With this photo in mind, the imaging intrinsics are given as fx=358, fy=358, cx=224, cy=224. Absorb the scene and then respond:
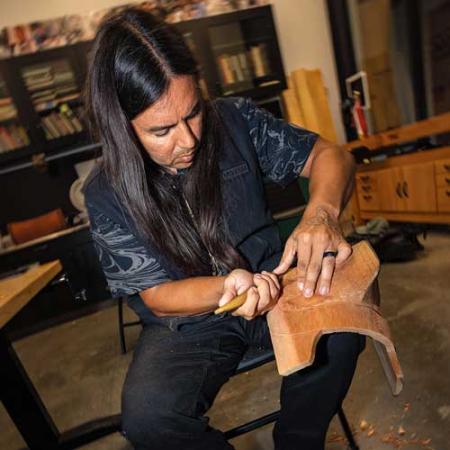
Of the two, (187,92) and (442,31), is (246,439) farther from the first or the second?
(442,31)

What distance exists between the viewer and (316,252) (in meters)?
0.80

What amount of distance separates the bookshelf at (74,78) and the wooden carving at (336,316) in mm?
2778

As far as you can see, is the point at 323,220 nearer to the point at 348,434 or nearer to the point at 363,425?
the point at 348,434

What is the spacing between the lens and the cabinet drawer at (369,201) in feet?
10.5

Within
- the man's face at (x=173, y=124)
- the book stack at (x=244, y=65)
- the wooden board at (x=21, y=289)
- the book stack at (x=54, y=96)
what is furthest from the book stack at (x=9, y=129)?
the man's face at (x=173, y=124)

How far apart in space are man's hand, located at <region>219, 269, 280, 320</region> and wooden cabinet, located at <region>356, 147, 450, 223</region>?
7.55 feet

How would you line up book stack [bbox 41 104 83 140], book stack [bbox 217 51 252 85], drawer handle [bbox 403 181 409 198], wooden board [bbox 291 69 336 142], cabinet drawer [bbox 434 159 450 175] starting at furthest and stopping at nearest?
wooden board [bbox 291 69 336 142] < book stack [bbox 217 51 252 85] < book stack [bbox 41 104 83 140] < drawer handle [bbox 403 181 409 198] < cabinet drawer [bbox 434 159 450 175]

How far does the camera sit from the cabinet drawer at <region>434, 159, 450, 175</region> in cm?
251

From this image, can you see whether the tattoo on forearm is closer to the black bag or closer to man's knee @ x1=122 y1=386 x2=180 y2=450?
man's knee @ x1=122 y1=386 x2=180 y2=450

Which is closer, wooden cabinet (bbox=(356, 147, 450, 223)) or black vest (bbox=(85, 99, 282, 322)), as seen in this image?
black vest (bbox=(85, 99, 282, 322))

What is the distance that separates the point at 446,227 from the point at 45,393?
311cm

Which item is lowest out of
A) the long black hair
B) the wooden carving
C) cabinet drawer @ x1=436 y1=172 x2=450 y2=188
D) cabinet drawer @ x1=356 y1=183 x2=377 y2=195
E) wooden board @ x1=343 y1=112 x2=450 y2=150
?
cabinet drawer @ x1=356 y1=183 x2=377 y2=195

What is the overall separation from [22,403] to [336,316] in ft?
4.37

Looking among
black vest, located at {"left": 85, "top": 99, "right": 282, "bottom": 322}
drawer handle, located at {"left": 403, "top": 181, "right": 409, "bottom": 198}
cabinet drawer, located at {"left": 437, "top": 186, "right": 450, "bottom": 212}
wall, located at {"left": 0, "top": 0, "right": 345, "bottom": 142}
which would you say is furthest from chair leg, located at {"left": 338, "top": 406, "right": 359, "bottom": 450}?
wall, located at {"left": 0, "top": 0, "right": 345, "bottom": 142}
